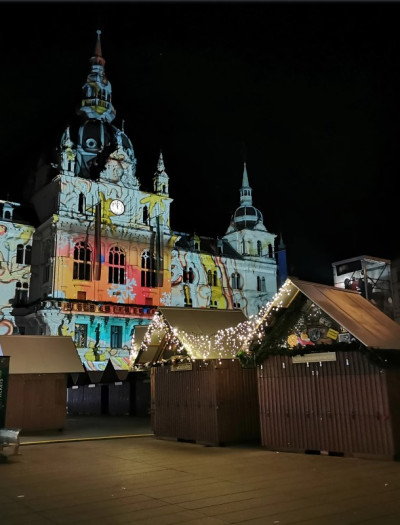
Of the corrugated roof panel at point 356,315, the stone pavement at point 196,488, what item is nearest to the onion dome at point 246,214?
the corrugated roof panel at point 356,315

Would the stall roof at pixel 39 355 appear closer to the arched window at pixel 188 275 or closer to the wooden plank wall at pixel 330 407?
the wooden plank wall at pixel 330 407

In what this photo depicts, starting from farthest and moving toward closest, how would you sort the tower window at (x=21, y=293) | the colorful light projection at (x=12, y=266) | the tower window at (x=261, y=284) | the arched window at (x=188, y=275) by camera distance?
the tower window at (x=261, y=284), the arched window at (x=188, y=275), the tower window at (x=21, y=293), the colorful light projection at (x=12, y=266)

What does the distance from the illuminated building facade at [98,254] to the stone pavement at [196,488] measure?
27.9 m

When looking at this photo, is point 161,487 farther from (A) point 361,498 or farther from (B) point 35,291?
(B) point 35,291

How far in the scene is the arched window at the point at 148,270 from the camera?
4688 centimetres

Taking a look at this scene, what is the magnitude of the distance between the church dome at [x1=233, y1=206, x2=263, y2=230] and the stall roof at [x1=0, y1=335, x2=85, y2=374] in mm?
39696

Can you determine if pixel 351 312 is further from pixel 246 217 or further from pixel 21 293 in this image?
pixel 246 217

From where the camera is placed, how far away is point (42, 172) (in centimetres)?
4969

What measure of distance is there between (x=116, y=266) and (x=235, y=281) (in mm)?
16491

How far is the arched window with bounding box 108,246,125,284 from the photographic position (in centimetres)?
4506

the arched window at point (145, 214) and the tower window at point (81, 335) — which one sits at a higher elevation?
the arched window at point (145, 214)

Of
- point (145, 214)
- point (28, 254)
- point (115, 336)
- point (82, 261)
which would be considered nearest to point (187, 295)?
point (145, 214)

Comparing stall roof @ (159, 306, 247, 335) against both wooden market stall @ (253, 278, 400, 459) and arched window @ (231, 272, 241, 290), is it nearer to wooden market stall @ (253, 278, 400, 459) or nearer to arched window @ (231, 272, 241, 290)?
wooden market stall @ (253, 278, 400, 459)

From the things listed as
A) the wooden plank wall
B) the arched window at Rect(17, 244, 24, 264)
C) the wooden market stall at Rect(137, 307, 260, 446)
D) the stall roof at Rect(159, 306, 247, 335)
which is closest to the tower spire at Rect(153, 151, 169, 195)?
the arched window at Rect(17, 244, 24, 264)
